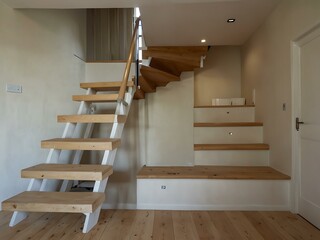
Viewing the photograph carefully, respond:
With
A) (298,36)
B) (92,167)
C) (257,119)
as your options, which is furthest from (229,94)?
A: (92,167)

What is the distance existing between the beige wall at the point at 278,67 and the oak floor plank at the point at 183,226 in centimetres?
128

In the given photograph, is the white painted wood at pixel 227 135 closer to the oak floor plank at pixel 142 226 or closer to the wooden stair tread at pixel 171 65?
the wooden stair tread at pixel 171 65

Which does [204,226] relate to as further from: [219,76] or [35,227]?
[219,76]

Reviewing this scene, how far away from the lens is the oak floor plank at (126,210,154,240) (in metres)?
2.03

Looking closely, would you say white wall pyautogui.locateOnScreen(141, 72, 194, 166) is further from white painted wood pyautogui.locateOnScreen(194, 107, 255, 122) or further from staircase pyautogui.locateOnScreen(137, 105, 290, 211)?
staircase pyautogui.locateOnScreen(137, 105, 290, 211)

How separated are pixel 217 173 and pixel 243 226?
721 millimetres

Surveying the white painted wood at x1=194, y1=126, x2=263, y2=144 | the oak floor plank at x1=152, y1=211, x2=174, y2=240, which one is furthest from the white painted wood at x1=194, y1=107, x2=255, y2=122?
the oak floor plank at x1=152, y1=211, x2=174, y2=240

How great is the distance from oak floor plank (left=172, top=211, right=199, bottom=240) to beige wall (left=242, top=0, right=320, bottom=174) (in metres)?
1.28

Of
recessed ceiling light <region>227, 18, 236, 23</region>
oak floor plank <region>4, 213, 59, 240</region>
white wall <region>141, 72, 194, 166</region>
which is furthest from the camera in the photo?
white wall <region>141, 72, 194, 166</region>

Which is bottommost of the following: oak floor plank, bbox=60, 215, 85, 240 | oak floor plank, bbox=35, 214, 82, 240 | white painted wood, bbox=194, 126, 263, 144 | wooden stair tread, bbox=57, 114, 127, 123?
oak floor plank, bbox=60, 215, 85, 240

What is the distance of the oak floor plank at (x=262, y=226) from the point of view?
2.03m

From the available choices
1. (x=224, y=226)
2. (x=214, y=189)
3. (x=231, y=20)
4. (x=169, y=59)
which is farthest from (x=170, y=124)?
(x=224, y=226)

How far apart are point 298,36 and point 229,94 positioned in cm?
252

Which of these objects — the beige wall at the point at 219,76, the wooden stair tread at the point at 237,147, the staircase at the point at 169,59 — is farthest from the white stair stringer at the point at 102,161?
the beige wall at the point at 219,76
